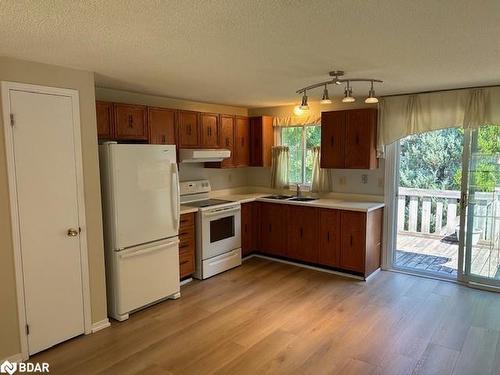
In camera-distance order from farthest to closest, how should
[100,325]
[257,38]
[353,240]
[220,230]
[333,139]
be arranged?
1. [333,139]
2. [220,230]
3. [353,240]
4. [100,325]
5. [257,38]

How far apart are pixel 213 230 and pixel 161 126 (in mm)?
1438

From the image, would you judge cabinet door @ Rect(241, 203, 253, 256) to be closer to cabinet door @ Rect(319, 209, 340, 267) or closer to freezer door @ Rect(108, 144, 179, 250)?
cabinet door @ Rect(319, 209, 340, 267)

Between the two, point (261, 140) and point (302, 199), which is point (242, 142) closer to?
point (261, 140)

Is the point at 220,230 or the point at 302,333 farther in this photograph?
the point at 220,230

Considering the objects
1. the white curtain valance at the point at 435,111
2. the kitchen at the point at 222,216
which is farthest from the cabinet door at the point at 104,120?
the white curtain valance at the point at 435,111

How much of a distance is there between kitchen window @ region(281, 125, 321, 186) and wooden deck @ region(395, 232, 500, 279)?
1749 mm

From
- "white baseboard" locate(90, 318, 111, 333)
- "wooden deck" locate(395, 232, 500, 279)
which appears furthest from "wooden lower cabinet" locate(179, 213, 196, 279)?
"wooden deck" locate(395, 232, 500, 279)

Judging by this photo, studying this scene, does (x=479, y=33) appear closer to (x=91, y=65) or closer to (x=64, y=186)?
(x=91, y=65)

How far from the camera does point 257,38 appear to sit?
2221 mm

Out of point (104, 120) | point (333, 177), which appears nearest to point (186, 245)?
point (104, 120)

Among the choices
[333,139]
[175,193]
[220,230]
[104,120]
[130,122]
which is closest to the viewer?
[104,120]

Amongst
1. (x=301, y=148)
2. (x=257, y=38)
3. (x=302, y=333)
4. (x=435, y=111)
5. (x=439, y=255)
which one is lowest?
(x=302, y=333)

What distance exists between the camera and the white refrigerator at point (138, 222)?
3.34 metres

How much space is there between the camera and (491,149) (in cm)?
403
